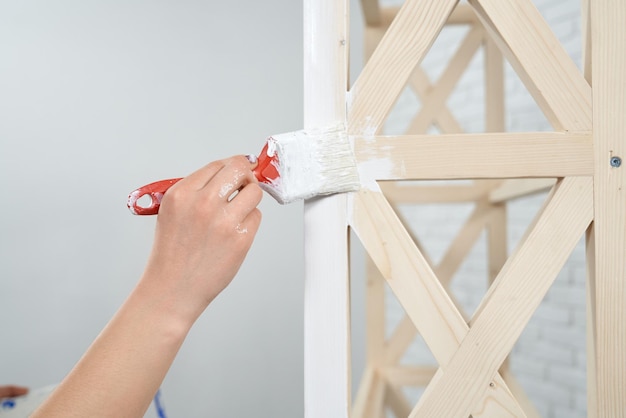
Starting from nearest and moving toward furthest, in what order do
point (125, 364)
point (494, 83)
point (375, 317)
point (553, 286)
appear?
1. point (125, 364)
2. point (494, 83)
3. point (375, 317)
4. point (553, 286)

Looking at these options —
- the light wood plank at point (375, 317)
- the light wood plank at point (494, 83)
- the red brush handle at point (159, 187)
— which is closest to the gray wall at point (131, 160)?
the light wood plank at point (375, 317)

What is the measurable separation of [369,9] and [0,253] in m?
2.04

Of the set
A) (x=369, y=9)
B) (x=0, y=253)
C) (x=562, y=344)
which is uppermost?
(x=369, y=9)

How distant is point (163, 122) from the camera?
2725mm

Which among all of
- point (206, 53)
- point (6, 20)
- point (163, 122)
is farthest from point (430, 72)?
point (6, 20)

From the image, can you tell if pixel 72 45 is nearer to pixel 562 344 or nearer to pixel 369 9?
pixel 369 9

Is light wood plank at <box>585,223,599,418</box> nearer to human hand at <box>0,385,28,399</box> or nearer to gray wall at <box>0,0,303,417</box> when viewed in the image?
human hand at <box>0,385,28,399</box>

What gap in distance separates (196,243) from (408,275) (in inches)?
10.2

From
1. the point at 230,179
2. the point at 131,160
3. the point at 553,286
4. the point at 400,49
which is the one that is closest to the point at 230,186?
the point at 230,179

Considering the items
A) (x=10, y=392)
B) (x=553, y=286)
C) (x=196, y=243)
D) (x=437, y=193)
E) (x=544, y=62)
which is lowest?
A: (x=10, y=392)

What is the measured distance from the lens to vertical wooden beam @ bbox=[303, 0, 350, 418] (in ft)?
2.26

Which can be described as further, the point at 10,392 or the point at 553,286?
the point at 553,286

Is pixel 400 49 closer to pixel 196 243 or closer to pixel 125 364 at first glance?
pixel 196 243

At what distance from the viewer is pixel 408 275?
69cm
